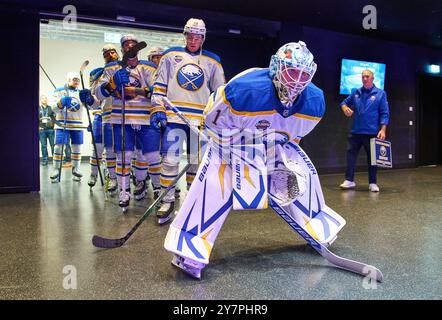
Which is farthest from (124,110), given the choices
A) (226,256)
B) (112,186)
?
(226,256)

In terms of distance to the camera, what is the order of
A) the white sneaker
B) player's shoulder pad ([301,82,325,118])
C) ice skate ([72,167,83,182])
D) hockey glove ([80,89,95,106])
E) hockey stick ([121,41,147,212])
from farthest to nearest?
ice skate ([72,167,83,182])
the white sneaker
hockey glove ([80,89,95,106])
hockey stick ([121,41,147,212])
player's shoulder pad ([301,82,325,118])

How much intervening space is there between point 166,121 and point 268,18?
3503 mm

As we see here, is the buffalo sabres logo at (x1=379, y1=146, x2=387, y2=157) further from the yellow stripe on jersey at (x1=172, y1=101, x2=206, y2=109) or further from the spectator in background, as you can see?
the spectator in background

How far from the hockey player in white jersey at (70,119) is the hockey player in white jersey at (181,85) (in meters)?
2.79

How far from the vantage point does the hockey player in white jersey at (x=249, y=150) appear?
193cm

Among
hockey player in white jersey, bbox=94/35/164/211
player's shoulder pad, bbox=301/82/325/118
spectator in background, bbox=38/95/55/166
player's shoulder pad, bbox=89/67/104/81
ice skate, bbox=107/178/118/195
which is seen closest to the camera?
player's shoulder pad, bbox=301/82/325/118

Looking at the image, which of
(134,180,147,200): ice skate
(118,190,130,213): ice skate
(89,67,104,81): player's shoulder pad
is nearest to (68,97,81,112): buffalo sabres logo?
(89,67,104,81): player's shoulder pad

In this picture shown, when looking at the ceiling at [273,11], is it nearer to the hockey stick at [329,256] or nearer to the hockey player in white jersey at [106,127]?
the hockey player in white jersey at [106,127]

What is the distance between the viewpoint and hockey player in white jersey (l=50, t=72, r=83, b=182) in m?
5.48

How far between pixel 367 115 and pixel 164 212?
2892mm

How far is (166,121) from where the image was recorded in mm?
2969
